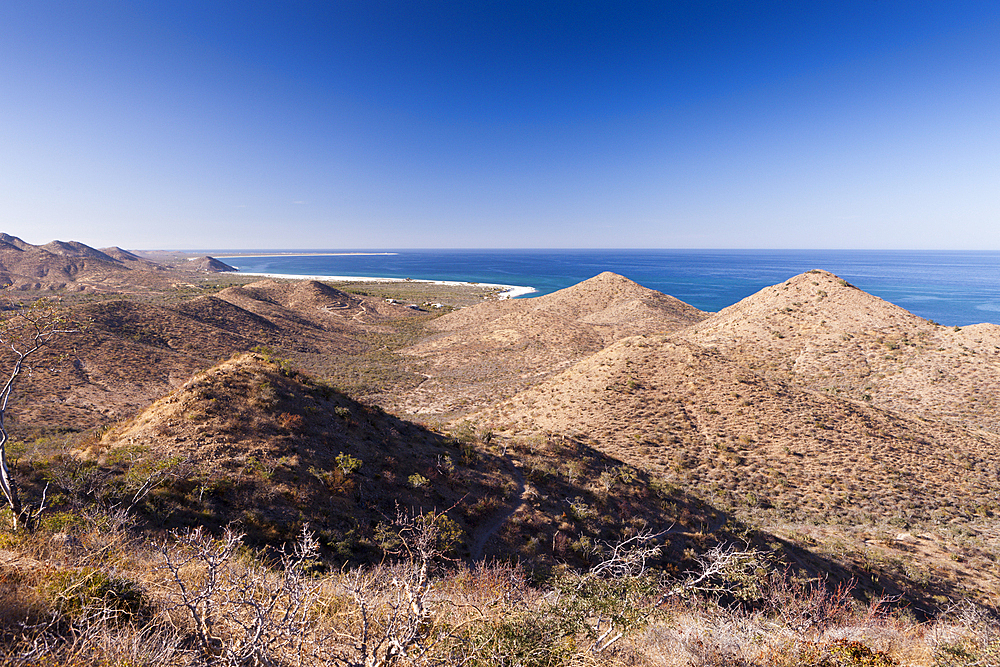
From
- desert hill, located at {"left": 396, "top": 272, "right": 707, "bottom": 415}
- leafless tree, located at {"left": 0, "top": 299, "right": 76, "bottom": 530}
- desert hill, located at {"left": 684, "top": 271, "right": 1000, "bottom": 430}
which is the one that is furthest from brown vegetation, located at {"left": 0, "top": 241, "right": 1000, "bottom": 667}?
desert hill, located at {"left": 396, "top": 272, "right": 707, "bottom": 415}

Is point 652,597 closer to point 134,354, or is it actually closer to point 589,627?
point 589,627

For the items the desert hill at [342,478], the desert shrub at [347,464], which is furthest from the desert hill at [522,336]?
the desert shrub at [347,464]

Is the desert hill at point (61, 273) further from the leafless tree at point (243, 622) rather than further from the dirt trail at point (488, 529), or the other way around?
the leafless tree at point (243, 622)

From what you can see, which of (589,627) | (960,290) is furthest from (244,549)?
(960,290)

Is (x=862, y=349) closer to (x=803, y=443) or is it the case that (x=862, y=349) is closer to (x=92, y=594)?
(x=803, y=443)

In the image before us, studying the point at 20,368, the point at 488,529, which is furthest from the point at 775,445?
the point at 20,368

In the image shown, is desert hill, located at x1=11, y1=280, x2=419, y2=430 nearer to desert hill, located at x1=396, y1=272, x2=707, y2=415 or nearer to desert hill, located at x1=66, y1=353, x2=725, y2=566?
desert hill, located at x1=66, y1=353, x2=725, y2=566
